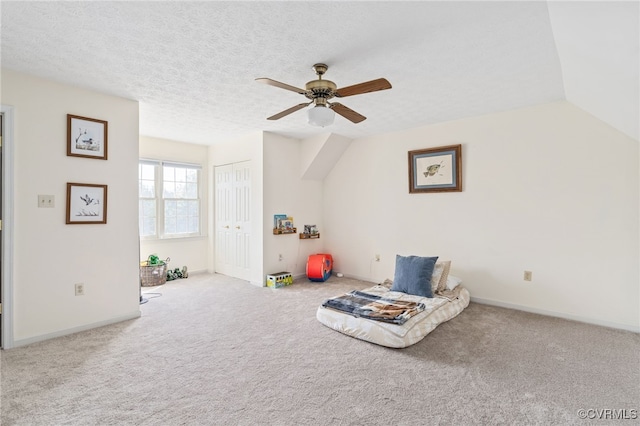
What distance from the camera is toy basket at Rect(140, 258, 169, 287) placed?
4.77 metres

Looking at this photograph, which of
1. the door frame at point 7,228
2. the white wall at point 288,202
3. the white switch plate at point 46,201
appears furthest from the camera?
the white wall at point 288,202

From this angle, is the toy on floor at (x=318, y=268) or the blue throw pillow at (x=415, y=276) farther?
the toy on floor at (x=318, y=268)

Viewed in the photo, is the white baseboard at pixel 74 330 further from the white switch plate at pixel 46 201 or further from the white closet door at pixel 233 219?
the white closet door at pixel 233 219

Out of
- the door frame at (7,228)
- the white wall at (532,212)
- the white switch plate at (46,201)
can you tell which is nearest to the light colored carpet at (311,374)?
the door frame at (7,228)

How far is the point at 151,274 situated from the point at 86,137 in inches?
95.5

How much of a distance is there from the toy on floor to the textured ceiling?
2576 millimetres

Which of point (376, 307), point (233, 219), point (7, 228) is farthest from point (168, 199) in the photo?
point (376, 307)

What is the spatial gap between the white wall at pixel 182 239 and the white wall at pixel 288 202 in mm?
1622

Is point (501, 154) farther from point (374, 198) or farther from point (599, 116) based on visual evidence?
point (374, 198)

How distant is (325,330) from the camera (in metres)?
3.13

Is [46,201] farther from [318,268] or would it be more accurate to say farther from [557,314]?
[557,314]

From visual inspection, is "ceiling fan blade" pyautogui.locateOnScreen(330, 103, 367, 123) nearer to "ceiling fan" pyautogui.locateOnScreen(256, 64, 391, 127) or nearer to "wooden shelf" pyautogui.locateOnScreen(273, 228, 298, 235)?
"ceiling fan" pyautogui.locateOnScreen(256, 64, 391, 127)

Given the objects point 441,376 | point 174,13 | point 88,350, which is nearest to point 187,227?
point 88,350

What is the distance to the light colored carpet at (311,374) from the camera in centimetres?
187
